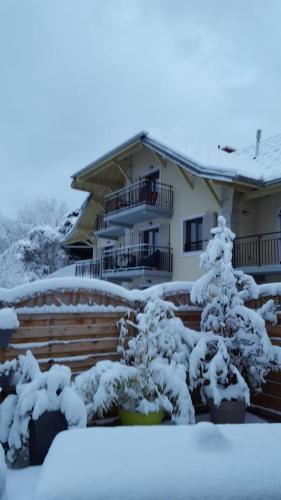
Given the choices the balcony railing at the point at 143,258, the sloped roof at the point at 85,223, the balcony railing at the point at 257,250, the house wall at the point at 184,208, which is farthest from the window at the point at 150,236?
the sloped roof at the point at 85,223

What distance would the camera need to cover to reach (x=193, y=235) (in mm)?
14812

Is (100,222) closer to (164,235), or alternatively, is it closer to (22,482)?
(164,235)

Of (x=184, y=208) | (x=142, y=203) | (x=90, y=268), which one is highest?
(x=142, y=203)

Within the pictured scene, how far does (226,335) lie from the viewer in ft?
20.3

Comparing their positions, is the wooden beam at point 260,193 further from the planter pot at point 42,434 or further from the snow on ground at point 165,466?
the snow on ground at point 165,466

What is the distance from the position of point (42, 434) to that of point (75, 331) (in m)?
1.43

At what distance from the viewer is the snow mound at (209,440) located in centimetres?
209

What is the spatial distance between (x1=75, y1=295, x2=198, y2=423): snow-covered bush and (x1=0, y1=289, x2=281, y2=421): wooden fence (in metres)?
0.25

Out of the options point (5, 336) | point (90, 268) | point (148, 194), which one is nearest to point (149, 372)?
point (5, 336)

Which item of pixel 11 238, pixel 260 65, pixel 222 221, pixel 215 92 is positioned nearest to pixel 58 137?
pixel 11 238

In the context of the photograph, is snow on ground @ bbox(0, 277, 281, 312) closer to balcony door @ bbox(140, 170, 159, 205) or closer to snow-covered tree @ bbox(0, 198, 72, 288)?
balcony door @ bbox(140, 170, 159, 205)

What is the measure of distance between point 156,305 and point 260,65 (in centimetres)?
1573

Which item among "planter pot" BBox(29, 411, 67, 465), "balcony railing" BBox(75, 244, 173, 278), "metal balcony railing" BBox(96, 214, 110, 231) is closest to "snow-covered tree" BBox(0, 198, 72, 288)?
"metal balcony railing" BBox(96, 214, 110, 231)

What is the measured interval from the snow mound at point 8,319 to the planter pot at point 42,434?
104 centimetres
